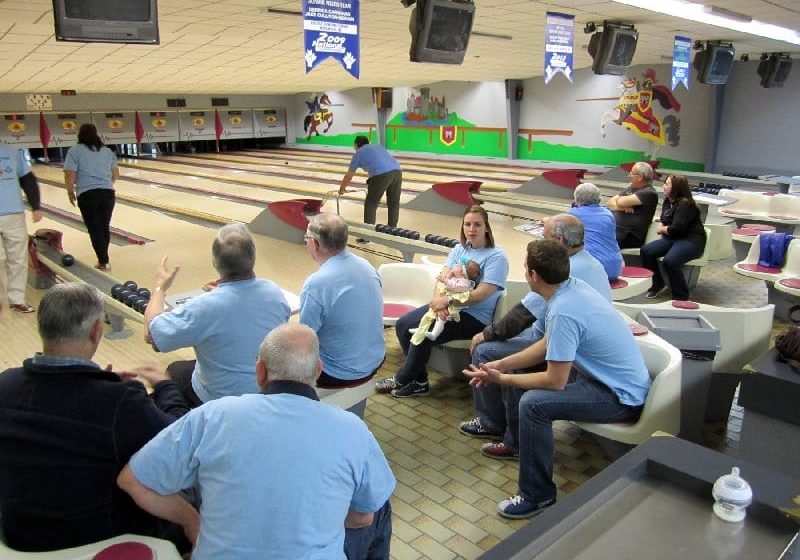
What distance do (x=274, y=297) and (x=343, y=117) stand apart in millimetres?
16655

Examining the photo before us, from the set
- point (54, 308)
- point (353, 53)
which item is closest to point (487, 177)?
point (353, 53)

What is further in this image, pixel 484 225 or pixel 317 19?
pixel 317 19

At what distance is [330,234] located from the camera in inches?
102

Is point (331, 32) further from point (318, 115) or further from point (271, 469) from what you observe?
point (318, 115)

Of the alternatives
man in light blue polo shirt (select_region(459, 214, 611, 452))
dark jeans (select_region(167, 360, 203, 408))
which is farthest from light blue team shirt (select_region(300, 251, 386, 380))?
man in light blue polo shirt (select_region(459, 214, 611, 452))

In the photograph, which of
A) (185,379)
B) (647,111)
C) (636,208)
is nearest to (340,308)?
(185,379)

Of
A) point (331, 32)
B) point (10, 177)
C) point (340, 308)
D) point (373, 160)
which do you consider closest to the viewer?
point (340, 308)

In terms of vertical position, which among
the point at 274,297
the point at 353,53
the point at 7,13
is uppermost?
the point at 7,13

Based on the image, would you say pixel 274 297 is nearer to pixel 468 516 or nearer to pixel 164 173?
pixel 468 516

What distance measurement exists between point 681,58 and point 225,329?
7081 millimetres

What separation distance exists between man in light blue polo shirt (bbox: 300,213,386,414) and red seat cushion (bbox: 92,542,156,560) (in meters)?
1.13

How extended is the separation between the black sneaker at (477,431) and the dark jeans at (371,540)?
1.28 m

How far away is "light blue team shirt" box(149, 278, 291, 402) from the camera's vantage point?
212cm

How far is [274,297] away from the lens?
223 centimetres
